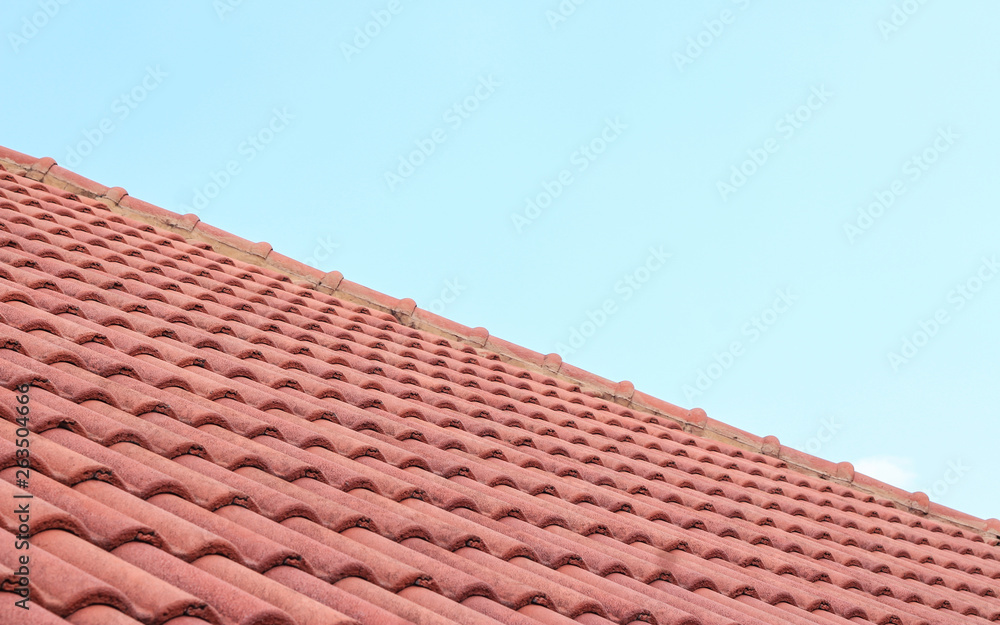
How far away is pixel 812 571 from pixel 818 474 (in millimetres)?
2723

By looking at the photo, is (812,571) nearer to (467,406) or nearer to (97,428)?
(467,406)

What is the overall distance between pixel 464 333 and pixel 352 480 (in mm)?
3629

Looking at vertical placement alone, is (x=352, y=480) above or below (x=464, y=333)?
below

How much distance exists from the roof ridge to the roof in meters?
0.02

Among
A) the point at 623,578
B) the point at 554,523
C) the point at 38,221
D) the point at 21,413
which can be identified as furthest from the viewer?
the point at 38,221

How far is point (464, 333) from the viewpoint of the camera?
6.65 meters

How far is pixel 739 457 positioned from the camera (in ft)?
20.3

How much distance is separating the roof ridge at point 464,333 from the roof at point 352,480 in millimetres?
21

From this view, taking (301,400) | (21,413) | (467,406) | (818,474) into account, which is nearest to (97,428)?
(21,413)

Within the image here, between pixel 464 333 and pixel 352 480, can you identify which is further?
pixel 464 333

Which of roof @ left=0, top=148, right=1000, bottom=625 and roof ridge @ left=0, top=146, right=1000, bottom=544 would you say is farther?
roof ridge @ left=0, top=146, right=1000, bottom=544

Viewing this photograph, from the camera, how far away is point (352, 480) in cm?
305

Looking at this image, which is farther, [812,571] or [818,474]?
[818,474]

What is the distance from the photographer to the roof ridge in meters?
6.63
